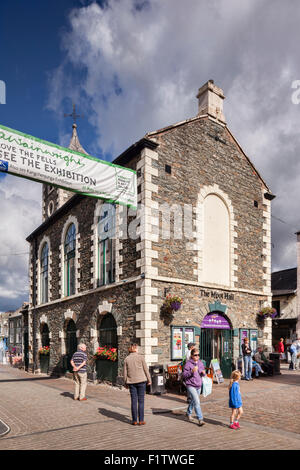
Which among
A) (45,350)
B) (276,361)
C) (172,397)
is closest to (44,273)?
(45,350)

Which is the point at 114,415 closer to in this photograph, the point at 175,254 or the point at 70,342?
the point at 175,254

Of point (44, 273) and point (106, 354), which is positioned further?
point (44, 273)

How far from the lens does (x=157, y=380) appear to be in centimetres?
1170

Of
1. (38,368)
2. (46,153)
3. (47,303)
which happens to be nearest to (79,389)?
(46,153)

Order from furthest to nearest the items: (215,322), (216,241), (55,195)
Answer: (55,195) → (216,241) → (215,322)

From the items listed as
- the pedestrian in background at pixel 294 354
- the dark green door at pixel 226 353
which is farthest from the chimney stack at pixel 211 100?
the pedestrian in background at pixel 294 354

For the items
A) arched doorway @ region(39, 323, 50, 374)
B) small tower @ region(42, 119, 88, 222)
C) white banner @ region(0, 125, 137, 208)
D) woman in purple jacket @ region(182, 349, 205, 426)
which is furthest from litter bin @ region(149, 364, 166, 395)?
small tower @ region(42, 119, 88, 222)

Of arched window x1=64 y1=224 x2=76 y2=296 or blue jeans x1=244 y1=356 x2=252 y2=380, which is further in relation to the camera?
arched window x1=64 y1=224 x2=76 y2=296

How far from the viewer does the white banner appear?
406 inches

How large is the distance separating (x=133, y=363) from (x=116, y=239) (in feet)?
23.7

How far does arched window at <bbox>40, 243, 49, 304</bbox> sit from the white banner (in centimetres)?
1125

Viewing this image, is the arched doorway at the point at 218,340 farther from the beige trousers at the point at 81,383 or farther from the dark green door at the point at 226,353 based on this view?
the beige trousers at the point at 81,383

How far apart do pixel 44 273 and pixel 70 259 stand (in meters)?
4.39

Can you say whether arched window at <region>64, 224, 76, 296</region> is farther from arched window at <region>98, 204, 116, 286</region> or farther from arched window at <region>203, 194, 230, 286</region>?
arched window at <region>203, 194, 230, 286</region>
